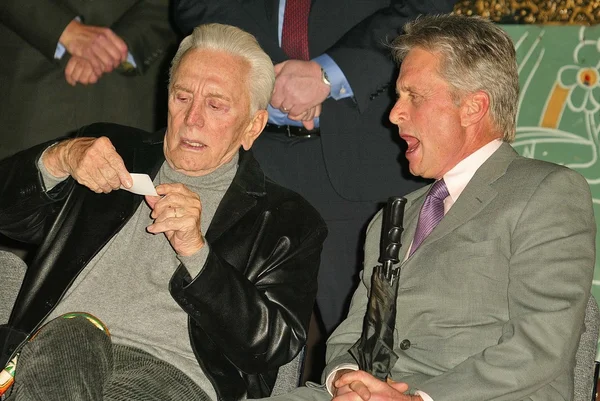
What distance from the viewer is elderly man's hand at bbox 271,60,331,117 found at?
3.35 m

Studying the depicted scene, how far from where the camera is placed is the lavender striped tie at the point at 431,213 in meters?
2.70

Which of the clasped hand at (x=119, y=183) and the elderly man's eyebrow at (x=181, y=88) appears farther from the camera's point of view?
the elderly man's eyebrow at (x=181, y=88)

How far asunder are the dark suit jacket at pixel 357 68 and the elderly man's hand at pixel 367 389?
4.13 ft

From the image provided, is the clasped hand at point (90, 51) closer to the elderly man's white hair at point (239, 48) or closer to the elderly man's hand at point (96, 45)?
the elderly man's hand at point (96, 45)

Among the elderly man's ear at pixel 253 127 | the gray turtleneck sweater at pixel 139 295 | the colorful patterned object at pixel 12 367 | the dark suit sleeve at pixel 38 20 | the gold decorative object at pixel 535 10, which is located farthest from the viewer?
the dark suit sleeve at pixel 38 20

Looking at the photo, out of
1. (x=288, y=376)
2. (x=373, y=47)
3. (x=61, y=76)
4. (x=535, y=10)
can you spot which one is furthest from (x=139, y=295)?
(x=535, y=10)

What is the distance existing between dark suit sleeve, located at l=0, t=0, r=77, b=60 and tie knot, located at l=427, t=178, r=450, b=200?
2314mm

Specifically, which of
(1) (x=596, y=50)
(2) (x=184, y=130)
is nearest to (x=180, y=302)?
(2) (x=184, y=130)

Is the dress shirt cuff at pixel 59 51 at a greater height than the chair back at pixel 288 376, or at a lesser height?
greater

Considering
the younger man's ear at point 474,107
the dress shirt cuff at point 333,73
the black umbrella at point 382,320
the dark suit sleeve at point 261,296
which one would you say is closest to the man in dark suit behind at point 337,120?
the dress shirt cuff at point 333,73

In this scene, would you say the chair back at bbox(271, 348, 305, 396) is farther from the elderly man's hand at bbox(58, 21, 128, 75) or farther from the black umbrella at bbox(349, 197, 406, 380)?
the elderly man's hand at bbox(58, 21, 128, 75)

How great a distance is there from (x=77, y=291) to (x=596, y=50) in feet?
7.37

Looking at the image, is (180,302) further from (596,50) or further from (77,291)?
(596,50)

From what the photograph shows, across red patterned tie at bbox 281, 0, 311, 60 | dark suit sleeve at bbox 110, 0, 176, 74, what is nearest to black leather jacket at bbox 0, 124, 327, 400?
red patterned tie at bbox 281, 0, 311, 60
